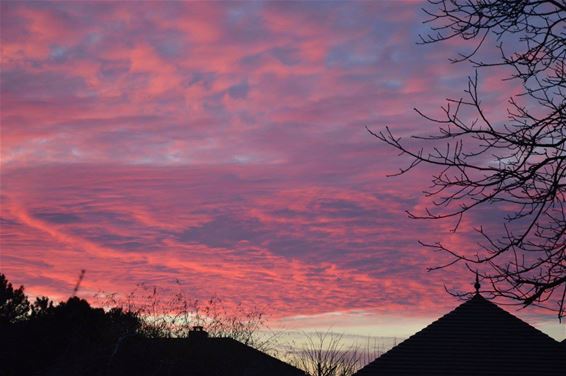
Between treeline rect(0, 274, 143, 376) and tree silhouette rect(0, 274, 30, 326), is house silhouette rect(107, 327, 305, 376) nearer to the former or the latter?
treeline rect(0, 274, 143, 376)

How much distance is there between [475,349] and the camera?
23125mm

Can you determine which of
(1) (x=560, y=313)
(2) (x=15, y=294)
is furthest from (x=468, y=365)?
(2) (x=15, y=294)

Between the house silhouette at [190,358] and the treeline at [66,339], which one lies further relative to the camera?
the treeline at [66,339]

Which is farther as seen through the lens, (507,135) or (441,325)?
(441,325)

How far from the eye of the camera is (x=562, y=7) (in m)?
8.43

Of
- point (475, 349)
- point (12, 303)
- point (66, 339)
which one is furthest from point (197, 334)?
point (12, 303)

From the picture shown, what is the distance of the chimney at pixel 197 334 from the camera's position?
28406mm

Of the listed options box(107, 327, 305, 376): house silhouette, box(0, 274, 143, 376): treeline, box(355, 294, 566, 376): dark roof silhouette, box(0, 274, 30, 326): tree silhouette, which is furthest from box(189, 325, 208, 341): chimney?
box(0, 274, 30, 326): tree silhouette

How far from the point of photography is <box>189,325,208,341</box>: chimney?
2841cm

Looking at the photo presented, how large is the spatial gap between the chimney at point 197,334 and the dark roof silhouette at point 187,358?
77mm

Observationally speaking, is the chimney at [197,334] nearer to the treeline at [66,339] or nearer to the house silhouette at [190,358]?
the house silhouette at [190,358]

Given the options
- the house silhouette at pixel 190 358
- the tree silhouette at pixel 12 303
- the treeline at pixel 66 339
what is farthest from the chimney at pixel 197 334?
the tree silhouette at pixel 12 303

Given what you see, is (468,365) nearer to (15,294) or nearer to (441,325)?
(441,325)

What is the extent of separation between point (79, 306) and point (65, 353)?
7.80ft
